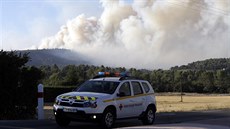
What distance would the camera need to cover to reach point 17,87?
1856cm

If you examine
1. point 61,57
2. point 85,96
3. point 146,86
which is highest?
point 61,57

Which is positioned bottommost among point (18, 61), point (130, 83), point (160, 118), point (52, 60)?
point (160, 118)

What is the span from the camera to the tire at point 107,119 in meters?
13.0

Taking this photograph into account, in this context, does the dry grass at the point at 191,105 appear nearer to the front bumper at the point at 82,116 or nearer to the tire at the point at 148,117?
the tire at the point at 148,117

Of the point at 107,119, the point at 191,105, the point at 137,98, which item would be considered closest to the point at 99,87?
the point at 107,119

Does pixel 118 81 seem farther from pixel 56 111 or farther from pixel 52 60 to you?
pixel 52 60

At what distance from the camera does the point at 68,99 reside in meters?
13.0

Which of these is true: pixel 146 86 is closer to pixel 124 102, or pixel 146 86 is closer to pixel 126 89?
pixel 126 89

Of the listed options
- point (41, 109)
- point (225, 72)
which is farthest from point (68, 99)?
point (225, 72)

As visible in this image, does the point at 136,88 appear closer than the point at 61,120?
No

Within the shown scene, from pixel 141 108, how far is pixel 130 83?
40.1 inches

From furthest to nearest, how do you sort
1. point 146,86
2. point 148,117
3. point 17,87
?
point 17,87, point 146,86, point 148,117

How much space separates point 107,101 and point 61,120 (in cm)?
151

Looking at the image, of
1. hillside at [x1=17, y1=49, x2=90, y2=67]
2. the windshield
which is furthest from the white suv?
hillside at [x1=17, y1=49, x2=90, y2=67]
